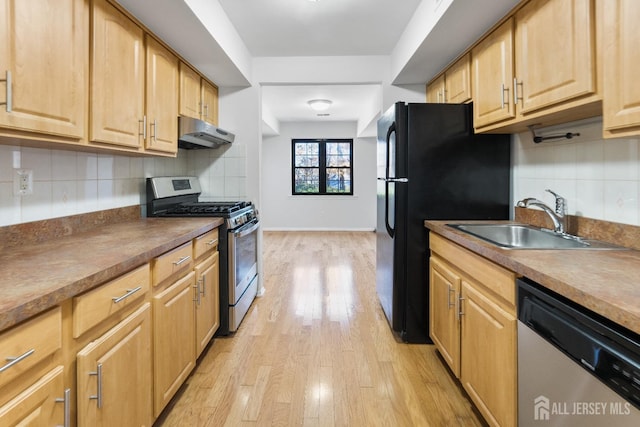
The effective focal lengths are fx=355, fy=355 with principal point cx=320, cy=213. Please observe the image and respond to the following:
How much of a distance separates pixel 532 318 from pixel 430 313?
1218 millimetres

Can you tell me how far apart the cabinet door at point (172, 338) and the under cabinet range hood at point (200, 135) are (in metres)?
1.07

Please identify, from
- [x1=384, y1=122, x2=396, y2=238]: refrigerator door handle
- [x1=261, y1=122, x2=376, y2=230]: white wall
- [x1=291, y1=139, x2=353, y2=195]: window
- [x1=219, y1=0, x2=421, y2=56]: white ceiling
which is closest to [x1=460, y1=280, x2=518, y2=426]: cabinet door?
[x1=384, y1=122, x2=396, y2=238]: refrigerator door handle

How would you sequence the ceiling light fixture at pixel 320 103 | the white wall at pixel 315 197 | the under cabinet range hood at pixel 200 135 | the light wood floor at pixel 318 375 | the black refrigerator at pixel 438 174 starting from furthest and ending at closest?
1. the white wall at pixel 315 197
2. the ceiling light fixture at pixel 320 103
3. the under cabinet range hood at pixel 200 135
4. the black refrigerator at pixel 438 174
5. the light wood floor at pixel 318 375

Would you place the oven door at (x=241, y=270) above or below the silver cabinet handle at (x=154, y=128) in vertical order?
below

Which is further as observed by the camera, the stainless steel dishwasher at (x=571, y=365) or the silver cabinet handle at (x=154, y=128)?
the silver cabinet handle at (x=154, y=128)

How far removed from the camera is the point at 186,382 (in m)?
2.02

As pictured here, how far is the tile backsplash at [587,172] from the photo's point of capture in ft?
5.04

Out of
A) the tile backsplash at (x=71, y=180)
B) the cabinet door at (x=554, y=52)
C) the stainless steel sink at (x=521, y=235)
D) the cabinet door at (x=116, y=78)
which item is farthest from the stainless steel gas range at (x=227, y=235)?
the cabinet door at (x=554, y=52)

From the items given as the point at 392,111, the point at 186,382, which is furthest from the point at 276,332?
the point at 392,111

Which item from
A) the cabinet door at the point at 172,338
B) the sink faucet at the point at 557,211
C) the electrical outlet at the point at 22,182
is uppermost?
the electrical outlet at the point at 22,182

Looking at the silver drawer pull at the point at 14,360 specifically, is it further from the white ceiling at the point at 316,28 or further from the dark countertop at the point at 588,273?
the white ceiling at the point at 316,28

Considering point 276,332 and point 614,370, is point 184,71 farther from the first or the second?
point 614,370

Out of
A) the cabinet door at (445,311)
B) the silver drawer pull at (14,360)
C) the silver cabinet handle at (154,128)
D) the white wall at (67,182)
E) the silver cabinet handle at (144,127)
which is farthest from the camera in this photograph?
the silver cabinet handle at (154,128)

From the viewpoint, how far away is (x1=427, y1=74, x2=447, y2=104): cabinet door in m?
2.90
